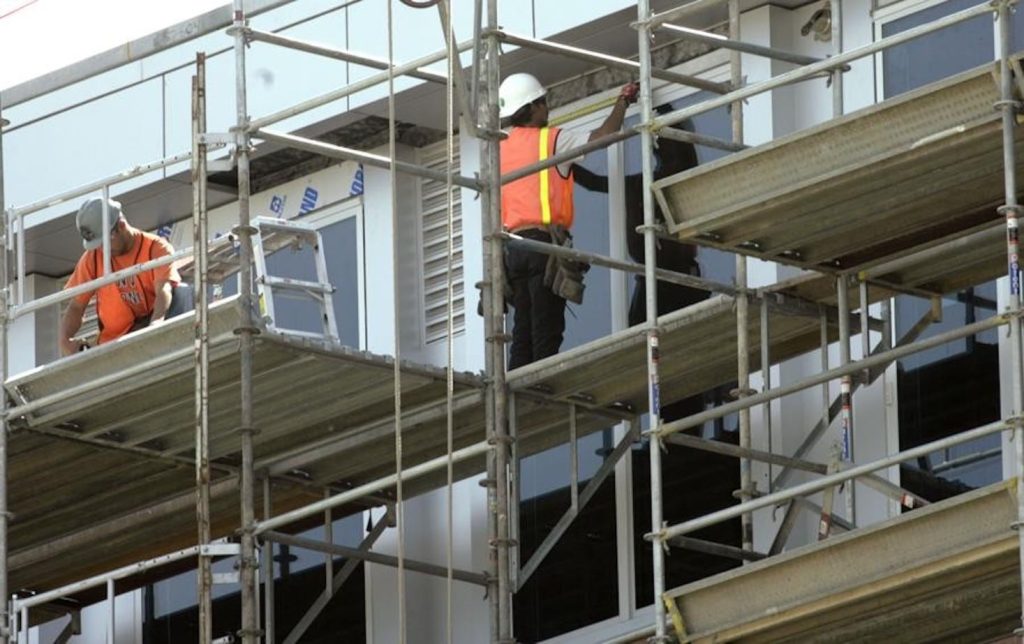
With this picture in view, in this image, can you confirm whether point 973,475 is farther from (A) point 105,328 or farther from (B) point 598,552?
(A) point 105,328

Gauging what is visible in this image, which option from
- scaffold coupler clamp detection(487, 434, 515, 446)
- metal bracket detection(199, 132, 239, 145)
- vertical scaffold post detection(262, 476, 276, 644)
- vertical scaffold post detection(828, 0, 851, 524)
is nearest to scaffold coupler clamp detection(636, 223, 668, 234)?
vertical scaffold post detection(828, 0, 851, 524)

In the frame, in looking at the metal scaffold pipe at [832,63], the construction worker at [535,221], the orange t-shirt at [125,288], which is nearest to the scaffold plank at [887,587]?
the metal scaffold pipe at [832,63]

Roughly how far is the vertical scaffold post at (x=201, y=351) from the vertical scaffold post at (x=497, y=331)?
4.96ft

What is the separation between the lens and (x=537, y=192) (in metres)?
20.4

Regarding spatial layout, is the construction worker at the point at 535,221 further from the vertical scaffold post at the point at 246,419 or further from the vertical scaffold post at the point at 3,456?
the vertical scaffold post at the point at 3,456

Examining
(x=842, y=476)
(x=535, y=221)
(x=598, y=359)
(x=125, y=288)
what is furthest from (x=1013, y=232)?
(x=125, y=288)

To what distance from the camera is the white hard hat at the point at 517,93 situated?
68.0 ft

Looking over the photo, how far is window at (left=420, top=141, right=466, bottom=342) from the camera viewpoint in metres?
22.1

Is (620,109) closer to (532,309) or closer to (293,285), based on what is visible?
(532,309)

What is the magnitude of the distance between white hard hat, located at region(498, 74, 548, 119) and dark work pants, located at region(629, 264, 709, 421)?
1190 mm

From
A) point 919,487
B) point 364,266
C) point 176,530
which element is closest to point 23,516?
point 176,530

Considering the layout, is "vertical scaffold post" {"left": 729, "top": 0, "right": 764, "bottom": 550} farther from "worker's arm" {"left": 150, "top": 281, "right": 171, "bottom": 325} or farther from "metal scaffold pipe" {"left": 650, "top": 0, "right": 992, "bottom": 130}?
"worker's arm" {"left": 150, "top": 281, "right": 171, "bottom": 325}

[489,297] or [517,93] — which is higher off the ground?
[517,93]

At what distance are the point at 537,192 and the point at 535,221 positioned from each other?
0.56ft
